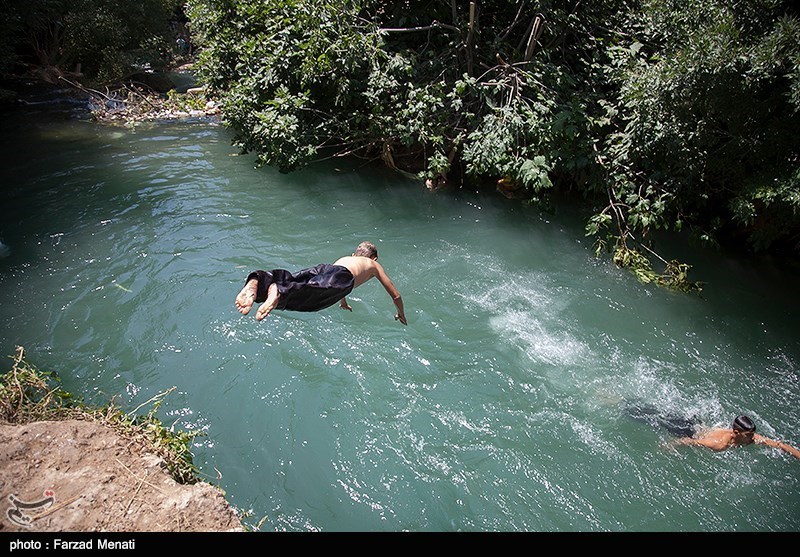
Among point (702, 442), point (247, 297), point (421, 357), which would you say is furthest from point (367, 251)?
point (702, 442)

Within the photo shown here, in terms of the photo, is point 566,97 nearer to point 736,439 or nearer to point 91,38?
point 736,439

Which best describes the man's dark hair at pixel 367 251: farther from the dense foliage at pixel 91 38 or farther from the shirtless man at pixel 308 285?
the dense foliage at pixel 91 38

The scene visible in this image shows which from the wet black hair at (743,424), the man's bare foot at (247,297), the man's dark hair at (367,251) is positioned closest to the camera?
the man's bare foot at (247,297)

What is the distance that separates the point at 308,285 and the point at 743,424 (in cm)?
475

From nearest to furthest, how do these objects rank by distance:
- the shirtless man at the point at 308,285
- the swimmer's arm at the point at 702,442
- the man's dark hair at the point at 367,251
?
the shirtless man at the point at 308,285 < the swimmer's arm at the point at 702,442 < the man's dark hair at the point at 367,251

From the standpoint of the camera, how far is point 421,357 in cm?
617

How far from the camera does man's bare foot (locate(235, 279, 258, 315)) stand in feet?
12.7

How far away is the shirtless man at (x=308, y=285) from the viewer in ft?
13.4

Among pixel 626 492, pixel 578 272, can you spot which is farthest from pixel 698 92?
pixel 626 492

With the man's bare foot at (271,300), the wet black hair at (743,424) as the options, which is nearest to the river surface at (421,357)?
the wet black hair at (743,424)

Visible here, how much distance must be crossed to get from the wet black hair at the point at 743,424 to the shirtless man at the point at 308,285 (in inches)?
148

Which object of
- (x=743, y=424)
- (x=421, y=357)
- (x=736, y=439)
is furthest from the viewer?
(x=421, y=357)
